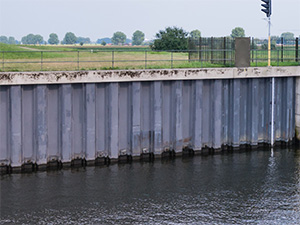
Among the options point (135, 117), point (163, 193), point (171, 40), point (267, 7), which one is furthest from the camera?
point (171, 40)

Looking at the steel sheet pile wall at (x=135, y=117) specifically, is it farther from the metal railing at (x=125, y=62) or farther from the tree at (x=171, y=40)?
the tree at (x=171, y=40)

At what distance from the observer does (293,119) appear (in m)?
29.9

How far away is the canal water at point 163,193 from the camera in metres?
19.4

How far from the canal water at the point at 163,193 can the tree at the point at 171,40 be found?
27.8 meters

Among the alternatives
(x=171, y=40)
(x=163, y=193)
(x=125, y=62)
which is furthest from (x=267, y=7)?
(x=171, y=40)

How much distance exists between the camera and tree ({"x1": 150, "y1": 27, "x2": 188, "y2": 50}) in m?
53.5

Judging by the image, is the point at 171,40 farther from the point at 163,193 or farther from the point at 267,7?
the point at 163,193

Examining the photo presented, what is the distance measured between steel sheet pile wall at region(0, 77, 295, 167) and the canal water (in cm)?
109

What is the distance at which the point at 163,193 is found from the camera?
2183cm

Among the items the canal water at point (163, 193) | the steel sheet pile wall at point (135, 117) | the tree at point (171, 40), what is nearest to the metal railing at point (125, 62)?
the steel sheet pile wall at point (135, 117)

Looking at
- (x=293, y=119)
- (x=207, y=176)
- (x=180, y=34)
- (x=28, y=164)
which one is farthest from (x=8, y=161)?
(x=180, y=34)

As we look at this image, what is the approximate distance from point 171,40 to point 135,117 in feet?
93.6

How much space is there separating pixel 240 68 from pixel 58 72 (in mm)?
9593

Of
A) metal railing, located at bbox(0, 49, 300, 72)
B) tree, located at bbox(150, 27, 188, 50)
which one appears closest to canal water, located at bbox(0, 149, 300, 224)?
metal railing, located at bbox(0, 49, 300, 72)
